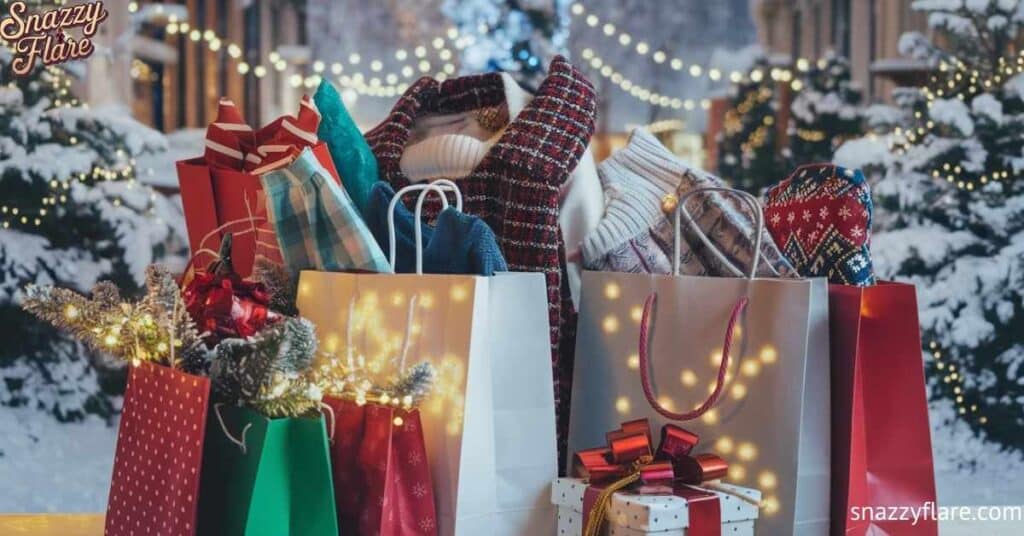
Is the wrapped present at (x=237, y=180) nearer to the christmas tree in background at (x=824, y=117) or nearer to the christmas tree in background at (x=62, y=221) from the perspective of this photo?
the christmas tree in background at (x=62, y=221)

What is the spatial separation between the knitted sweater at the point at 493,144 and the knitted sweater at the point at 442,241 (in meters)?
0.14

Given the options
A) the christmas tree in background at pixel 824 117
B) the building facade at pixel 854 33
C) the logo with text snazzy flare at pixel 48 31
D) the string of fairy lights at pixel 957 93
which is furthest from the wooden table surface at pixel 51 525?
the christmas tree in background at pixel 824 117

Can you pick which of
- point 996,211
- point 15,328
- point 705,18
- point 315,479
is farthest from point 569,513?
point 705,18

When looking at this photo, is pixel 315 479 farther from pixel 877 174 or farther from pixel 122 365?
pixel 877 174

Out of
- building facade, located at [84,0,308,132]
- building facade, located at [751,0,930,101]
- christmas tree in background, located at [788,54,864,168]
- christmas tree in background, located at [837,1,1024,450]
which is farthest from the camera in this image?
christmas tree in background, located at [788,54,864,168]

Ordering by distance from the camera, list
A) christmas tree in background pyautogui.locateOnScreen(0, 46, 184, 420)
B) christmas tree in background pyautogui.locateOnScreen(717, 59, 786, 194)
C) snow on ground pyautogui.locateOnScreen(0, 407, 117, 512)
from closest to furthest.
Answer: christmas tree in background pyautogui.locateOnScreen(0, 46, 184, 420)
snow on ground pyautogui.locateOnScreen(0, 407, 117, 512)
christmas tree in background pyautogui.locateOnScreen(717, 59, 786, 194)

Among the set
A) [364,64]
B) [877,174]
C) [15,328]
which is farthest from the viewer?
[364,64]

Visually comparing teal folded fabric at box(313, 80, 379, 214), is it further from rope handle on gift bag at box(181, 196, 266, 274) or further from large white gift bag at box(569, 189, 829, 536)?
large white gift bag at box(569, 189, 829, 536)

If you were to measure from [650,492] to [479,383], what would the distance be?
186mm

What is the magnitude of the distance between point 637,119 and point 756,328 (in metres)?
5.20

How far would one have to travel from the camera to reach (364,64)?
5.67 metres

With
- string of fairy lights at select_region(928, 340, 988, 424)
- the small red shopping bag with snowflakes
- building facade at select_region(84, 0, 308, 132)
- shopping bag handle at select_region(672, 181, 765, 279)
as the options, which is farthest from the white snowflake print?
string of fairy lights at select_region(928, 340, 988, 424)

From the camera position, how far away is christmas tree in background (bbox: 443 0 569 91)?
4781 mm

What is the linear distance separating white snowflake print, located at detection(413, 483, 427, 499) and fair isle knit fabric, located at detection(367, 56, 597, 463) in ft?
0.92
